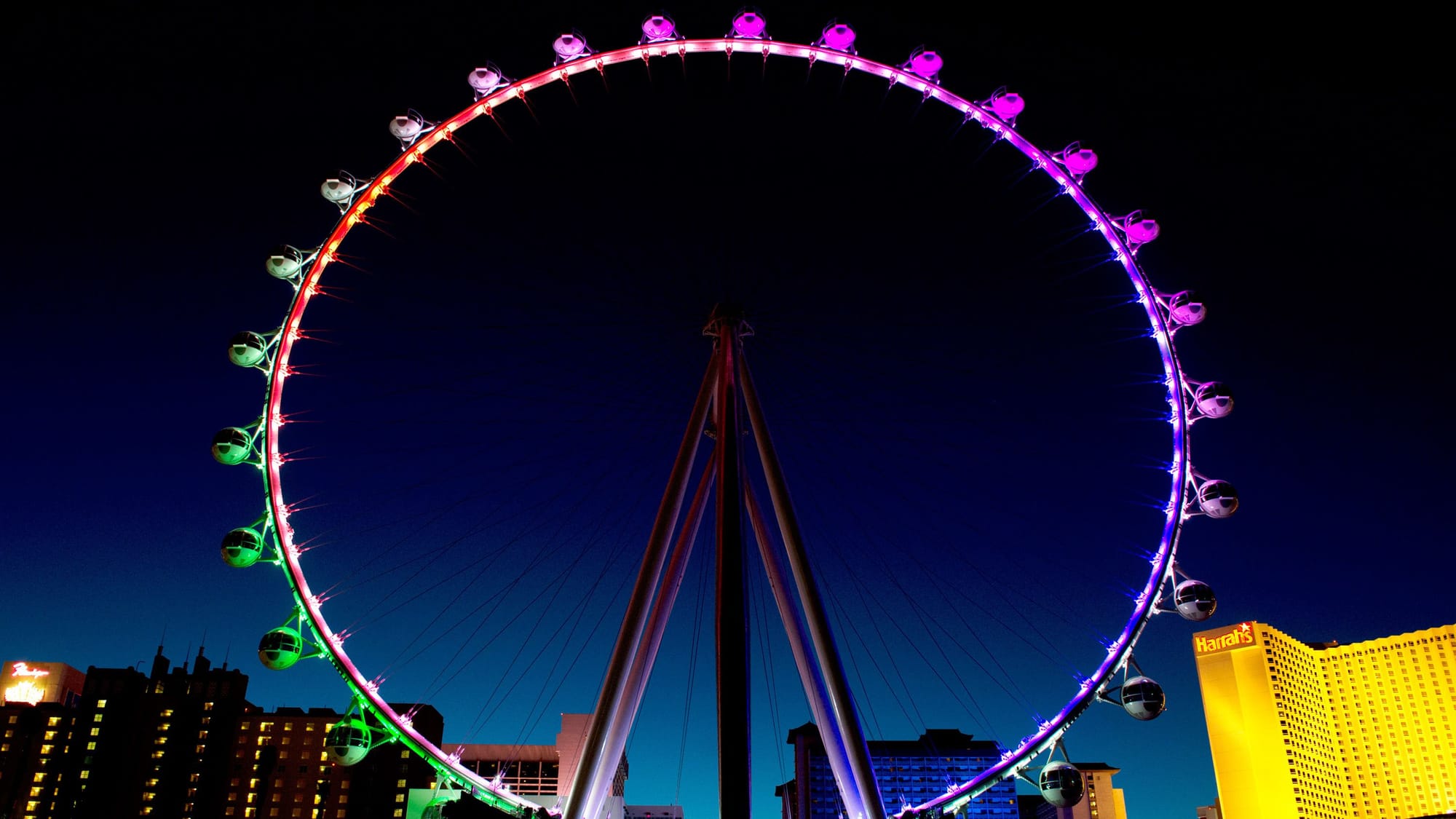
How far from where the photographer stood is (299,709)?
328 feet

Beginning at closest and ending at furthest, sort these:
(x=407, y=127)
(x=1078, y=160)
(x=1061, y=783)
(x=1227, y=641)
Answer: (x=1061, y=783) → (x=407, y=127) → (x=1078, y=160) → (x=1227, y=641)

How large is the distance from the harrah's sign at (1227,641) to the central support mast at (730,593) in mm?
148634

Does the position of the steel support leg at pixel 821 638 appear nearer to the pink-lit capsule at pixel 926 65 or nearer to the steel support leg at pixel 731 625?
the steel support leg at pixel 731 625

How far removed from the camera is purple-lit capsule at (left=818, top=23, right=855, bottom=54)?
2120 centimetres

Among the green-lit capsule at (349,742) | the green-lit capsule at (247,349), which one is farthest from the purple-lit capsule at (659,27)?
the green-lit capsule at (349,742)

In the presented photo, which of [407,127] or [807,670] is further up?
[407,127]

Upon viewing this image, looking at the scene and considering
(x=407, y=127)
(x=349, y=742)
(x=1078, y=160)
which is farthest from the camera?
(x=1078, y=160)

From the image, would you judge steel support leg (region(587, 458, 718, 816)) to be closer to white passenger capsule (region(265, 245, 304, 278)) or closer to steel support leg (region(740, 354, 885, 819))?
steel support leg (region(740, 354, 885, 819))

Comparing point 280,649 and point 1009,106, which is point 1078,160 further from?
point 280,649

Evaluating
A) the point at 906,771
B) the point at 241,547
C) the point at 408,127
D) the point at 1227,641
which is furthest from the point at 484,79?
the point at 1227,641

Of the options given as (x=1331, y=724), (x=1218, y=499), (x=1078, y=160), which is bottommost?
(x=1218, y=499)

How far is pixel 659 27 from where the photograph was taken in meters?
21.0

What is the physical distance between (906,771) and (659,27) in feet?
447

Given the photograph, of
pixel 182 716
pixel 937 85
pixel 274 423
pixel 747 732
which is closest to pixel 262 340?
pixel 274 423
